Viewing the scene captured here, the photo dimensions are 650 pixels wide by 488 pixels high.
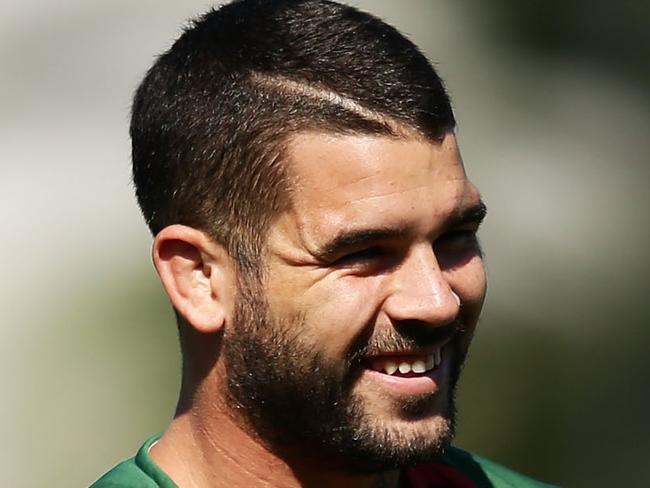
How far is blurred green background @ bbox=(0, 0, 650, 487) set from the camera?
659cm

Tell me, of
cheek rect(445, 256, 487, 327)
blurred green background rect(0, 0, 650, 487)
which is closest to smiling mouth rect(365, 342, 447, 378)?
cheek rect(445, 256, 487, 327)

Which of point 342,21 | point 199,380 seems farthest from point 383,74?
point 199,380

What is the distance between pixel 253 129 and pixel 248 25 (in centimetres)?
26

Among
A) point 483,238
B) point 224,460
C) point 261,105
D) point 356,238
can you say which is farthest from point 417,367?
point 483,238

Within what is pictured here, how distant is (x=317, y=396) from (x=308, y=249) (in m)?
0.28

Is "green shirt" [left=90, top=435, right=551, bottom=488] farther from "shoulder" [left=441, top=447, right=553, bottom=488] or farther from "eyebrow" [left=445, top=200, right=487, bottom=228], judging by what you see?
"eyebrow" [left=445, top=200, right=487, bottom=228]

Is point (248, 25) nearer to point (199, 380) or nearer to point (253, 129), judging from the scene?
point (253, 129)

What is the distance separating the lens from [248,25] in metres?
3.50

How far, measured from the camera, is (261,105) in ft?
11.0

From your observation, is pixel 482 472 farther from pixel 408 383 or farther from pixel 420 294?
pixel 420 294

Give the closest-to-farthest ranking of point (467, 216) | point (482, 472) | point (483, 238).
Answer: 1. point (467, 216)
2. point (482, 472)
3. point (483, 238)

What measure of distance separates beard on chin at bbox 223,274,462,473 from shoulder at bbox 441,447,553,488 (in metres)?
0.48

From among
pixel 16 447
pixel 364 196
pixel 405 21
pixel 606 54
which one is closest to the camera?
pixel 364 196

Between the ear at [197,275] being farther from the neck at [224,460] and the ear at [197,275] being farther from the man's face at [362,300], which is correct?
the neck at [224,460]
